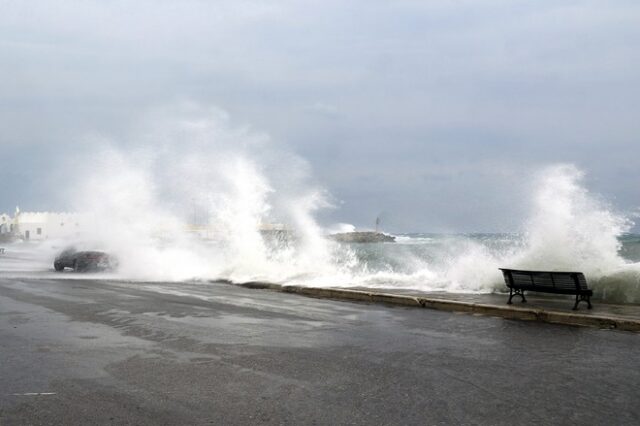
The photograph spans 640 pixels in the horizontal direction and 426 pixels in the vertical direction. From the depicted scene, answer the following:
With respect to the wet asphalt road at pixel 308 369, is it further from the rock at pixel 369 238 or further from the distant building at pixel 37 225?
the rock at pixel 369 238

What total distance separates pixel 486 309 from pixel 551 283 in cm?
172

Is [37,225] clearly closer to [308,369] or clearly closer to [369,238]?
[369,238]

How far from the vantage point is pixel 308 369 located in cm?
690

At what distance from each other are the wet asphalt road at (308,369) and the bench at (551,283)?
1.93 metres

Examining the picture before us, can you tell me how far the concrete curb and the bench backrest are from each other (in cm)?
124

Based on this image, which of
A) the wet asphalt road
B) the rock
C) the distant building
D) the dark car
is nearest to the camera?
the wet asphalt road

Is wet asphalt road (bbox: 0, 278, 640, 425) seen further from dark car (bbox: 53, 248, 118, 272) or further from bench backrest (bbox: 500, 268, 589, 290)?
dark car (bbox: 53, 248, 118, 272)

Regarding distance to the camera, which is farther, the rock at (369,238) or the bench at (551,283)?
the rock at (369,238)

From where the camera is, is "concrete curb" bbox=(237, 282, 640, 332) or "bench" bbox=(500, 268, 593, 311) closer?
"concrete curb" bbox=(237, 282, 640, 332)

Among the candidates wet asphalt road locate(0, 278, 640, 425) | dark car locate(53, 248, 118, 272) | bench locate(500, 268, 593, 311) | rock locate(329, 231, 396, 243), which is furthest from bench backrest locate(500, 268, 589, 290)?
rock locate(329, 231, 396, 243)

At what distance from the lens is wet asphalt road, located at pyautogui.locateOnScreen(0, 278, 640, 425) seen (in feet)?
17.2

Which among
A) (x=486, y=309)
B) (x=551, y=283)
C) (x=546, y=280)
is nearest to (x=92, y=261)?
(x=486, y=309)

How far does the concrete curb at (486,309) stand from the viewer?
9.91 meters

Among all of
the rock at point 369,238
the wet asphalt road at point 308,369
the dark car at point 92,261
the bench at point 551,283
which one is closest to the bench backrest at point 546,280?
the bench at point 551,283
